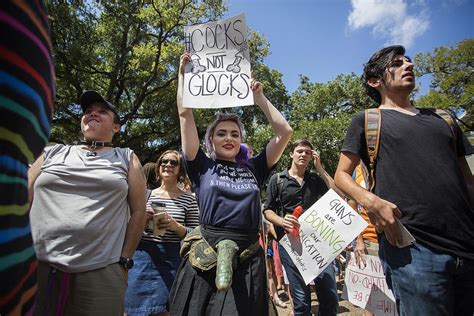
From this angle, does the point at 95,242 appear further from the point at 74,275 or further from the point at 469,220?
the point at 469,220

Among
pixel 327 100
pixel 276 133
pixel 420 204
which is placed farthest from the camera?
pixel 327 100

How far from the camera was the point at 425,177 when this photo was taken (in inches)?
65.6

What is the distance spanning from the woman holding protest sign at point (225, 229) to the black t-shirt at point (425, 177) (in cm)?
67

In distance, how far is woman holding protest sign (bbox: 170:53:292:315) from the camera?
5.78 feet

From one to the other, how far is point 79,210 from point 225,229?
86 cm

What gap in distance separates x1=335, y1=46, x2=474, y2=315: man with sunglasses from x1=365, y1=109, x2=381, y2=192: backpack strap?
0.07 ft

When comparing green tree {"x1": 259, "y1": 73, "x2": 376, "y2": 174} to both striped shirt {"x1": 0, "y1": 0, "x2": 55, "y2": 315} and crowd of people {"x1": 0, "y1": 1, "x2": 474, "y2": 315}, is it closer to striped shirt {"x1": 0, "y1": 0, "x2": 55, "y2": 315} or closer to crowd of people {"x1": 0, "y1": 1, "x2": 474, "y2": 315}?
crowd of people {"x1": 0, "y1": 1, "x2": 474, "y2": 315}

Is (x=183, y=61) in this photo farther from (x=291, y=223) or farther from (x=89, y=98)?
(x=291, y=223)

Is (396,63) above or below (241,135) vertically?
above

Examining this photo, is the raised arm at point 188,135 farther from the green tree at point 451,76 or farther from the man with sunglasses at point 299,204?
the green tree at point 451,76

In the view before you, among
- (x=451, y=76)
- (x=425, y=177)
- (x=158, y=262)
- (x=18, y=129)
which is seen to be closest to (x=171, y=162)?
(x=158, y=262)

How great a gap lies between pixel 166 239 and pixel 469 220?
94.2 inches

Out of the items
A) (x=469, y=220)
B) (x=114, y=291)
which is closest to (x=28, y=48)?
(x=114, y=291)

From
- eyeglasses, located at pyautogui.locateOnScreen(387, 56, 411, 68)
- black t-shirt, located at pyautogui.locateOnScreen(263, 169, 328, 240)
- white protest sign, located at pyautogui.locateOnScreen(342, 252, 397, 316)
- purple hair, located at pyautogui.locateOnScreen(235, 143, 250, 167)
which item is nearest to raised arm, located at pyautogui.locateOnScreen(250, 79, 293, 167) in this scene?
purple hair, located at pyautogui.locateOnScreen(235, 143, 250, 167)
